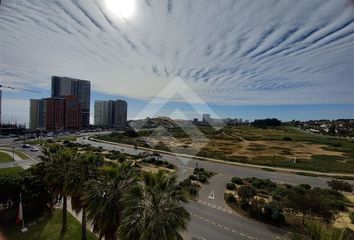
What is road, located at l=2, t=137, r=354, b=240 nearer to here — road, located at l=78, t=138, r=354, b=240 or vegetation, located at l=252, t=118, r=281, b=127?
road, located at l=78, t=138, r=354, b=240

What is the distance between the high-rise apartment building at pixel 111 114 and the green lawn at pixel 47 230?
421 ft

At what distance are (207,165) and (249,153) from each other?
1961 cm

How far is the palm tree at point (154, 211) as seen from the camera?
7969 mm

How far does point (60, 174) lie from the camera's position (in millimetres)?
14445

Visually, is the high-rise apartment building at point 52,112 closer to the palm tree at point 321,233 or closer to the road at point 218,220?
the road at point 218,220

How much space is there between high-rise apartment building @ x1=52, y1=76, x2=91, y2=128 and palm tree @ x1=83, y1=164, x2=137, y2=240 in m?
109

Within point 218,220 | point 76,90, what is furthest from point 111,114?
point 218,220

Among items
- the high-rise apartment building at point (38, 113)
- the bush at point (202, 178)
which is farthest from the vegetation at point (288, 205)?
the high-rise apartment building at point (38, 113)

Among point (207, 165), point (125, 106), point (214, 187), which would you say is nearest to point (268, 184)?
point (214, 187)

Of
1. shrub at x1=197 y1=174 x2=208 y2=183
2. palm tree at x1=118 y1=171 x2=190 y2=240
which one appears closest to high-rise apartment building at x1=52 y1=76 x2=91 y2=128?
shrub at x1=197 y1=174 x2=208 y2=183

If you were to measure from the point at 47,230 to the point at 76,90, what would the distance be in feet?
373

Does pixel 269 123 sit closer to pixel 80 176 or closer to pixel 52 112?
pixel 52 112

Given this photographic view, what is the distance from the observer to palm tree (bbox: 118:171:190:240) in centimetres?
797

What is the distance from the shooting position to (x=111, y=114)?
147 metres
